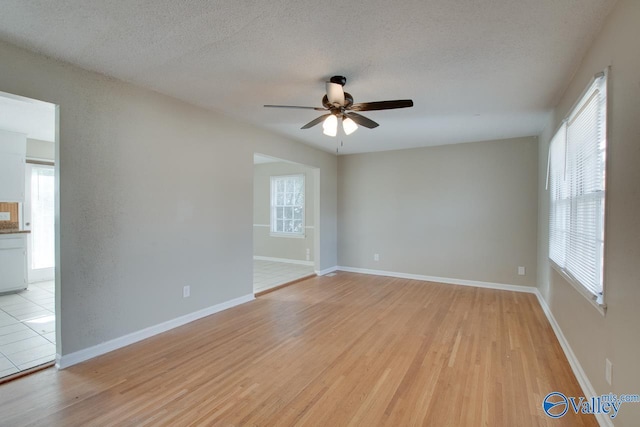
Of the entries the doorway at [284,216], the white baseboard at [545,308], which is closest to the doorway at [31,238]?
the doorway at [284,216]

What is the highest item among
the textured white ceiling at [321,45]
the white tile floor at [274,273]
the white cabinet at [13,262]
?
the textured white ceiling at [321,45]

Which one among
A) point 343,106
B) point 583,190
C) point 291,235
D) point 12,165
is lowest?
point 291,235

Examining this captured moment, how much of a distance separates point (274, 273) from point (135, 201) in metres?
3.50

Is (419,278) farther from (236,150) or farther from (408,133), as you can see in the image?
(236,150)

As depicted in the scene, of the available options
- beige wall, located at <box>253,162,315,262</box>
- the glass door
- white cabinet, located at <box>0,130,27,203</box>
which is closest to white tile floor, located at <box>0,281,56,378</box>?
the glass door

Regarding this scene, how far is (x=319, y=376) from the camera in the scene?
2.32 metres

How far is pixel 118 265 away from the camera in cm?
279

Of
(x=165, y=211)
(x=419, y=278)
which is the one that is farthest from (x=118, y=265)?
(x=419, y=278)

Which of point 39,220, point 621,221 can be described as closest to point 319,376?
point 621,221

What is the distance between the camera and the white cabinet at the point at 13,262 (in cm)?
434

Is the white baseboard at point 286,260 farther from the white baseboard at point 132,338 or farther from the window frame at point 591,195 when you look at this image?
the window frame at point 591,195

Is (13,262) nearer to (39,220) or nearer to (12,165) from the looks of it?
(39,220)

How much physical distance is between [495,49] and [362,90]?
1150 mm

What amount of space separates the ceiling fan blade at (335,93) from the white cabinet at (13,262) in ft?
16.9
